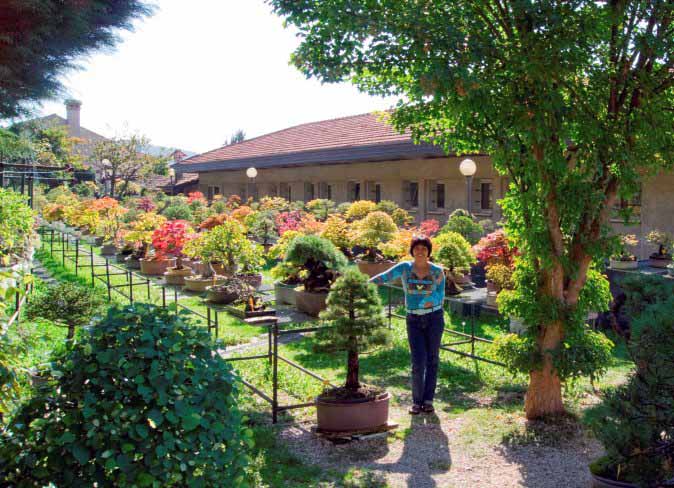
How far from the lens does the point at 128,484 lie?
112 inches

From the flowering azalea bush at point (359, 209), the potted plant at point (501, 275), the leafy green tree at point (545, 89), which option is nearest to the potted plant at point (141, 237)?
the flowering azalea bush at point (359, 209)

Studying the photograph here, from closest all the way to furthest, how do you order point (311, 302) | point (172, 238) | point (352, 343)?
point (352, 343), point (311, 302), point (172, 238)

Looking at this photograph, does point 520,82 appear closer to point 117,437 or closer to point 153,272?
point 117,437

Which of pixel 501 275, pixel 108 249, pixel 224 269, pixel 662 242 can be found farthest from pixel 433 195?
pixel 501 275

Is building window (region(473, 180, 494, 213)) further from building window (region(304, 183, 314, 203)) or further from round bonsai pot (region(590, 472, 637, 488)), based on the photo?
round bonsai pot (region(590, 472, 637, 488))

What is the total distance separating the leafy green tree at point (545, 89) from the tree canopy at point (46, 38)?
2102 mm

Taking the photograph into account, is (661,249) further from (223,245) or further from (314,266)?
(223,245)

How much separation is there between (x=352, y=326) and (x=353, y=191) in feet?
67.6

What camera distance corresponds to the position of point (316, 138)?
28359 millimetres

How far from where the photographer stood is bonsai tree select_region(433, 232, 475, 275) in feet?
40.5

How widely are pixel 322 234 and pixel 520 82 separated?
10403 millimetres

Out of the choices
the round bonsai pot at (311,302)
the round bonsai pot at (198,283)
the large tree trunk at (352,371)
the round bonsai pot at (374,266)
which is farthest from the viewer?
the round bonsai pot at (374,266)

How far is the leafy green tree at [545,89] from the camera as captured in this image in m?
5.38

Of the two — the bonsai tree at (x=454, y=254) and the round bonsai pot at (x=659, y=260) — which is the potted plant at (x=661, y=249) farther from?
the bonsai tree at (x=454, y=254)
